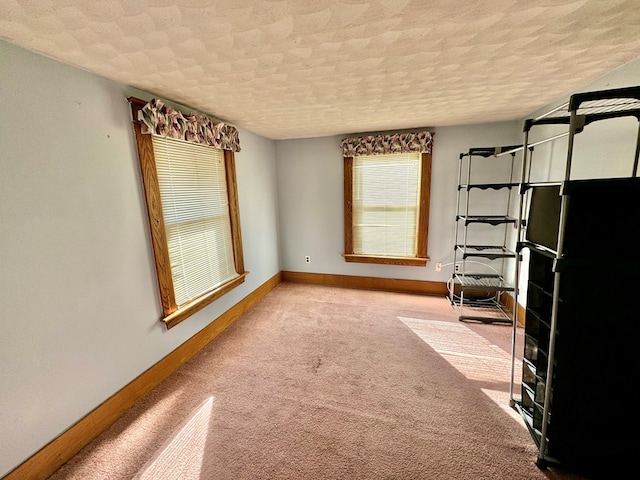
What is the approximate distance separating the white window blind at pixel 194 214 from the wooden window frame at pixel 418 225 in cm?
156

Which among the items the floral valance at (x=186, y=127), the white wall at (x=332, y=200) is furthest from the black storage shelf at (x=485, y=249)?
the floral valance at (x=186, y=127)

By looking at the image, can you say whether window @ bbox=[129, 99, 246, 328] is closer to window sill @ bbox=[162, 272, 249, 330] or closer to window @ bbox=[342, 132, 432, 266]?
window sill @ bbox=[162, 272, 249, 330]

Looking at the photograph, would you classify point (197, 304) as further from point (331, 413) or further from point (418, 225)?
point (418, 225)

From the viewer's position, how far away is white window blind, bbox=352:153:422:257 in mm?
3260

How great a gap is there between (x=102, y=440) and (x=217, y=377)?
69cm

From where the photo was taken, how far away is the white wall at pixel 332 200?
3053mm

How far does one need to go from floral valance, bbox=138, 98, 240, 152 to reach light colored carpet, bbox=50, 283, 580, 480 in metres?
1.82

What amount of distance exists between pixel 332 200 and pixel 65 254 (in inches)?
108

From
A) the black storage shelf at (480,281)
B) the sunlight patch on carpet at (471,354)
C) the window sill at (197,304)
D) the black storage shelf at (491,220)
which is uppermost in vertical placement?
the black storage shelf at (491,220)

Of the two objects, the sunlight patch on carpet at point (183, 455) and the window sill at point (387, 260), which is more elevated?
the window sill at point (387, 260)

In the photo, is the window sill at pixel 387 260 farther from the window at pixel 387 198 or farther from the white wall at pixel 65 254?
the white wall at pixel 65 254

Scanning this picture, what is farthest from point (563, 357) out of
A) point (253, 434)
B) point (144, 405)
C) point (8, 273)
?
point (8, 273)

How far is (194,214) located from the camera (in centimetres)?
226

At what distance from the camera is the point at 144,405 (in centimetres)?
173
